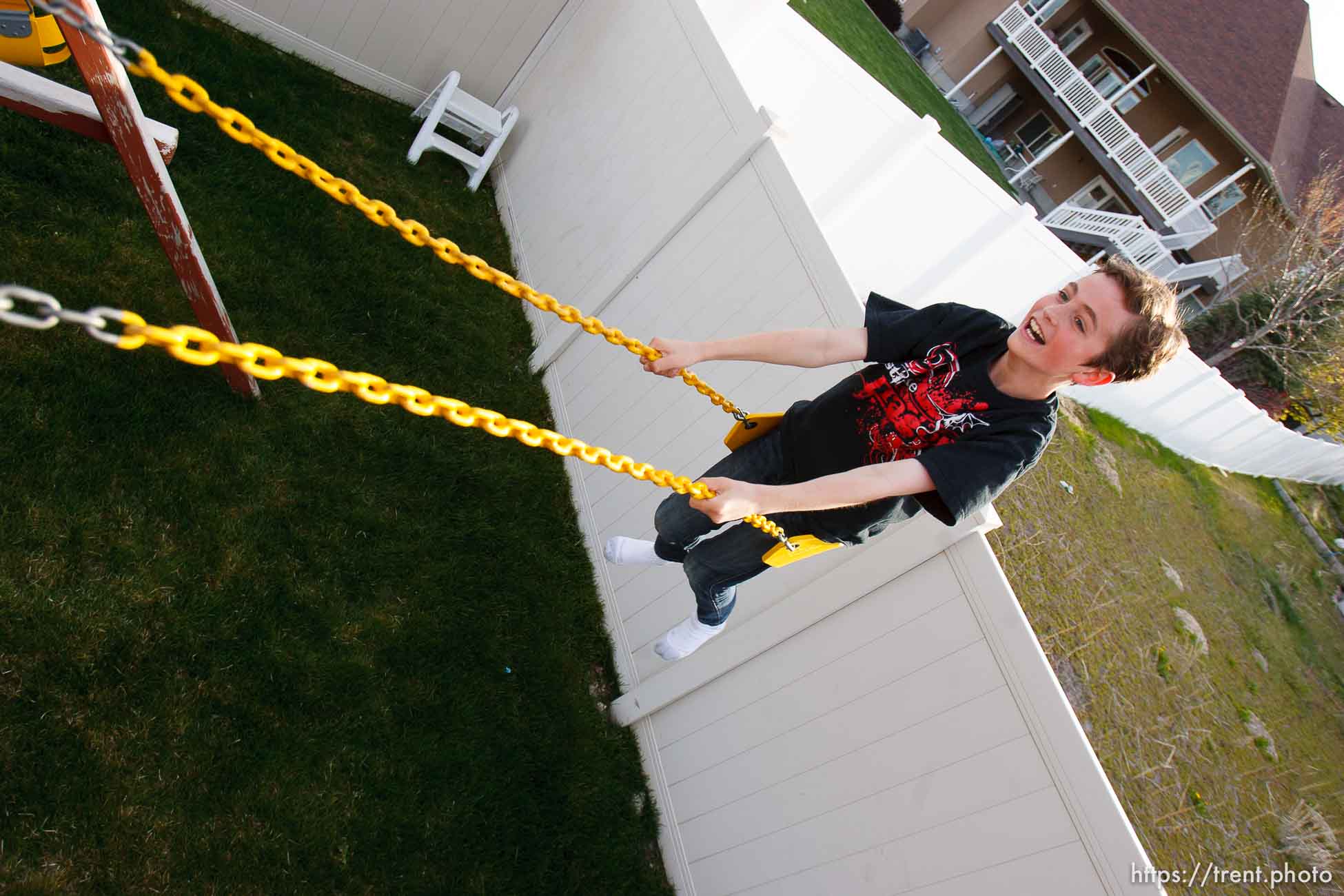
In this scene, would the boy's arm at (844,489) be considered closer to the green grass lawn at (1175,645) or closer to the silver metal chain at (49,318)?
the silver metal chain at (49,318)

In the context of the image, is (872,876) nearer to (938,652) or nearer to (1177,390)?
(938,652)

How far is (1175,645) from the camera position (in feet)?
18.7

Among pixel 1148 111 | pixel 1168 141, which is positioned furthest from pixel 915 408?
pixel 1148 111

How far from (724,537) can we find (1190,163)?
19582 millimetres

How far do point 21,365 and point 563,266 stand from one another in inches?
108

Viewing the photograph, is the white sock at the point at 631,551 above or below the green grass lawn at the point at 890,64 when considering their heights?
below

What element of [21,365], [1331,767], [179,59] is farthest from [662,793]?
[1331,767]

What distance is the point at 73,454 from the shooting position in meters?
2.59

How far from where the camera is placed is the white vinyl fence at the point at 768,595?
81.7 inches

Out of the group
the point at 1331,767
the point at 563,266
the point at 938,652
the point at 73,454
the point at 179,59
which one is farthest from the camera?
the point at 1331,767

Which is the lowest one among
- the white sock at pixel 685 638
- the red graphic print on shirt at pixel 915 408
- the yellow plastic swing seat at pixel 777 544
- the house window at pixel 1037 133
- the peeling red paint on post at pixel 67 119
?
the peeling red paint on post at pixel 67 119

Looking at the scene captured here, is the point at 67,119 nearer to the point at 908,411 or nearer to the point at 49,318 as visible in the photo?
the point at 49,318

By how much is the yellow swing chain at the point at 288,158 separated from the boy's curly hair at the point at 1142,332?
102cm

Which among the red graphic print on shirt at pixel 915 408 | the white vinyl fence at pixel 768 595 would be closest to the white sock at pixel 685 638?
the white vinyl fence at pixel 768 595
